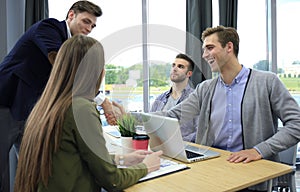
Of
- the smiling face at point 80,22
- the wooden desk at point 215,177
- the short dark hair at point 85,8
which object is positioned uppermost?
the short dark hair at point 85,8

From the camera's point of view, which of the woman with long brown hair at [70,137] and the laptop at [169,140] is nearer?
the woman with long brown hair at [70,137]

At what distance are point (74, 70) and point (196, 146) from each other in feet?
3.05

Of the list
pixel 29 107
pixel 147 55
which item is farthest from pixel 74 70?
pixel 29 107

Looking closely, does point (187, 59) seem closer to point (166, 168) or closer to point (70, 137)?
point (166, 168)

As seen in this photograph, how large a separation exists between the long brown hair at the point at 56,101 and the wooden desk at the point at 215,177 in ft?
1.06

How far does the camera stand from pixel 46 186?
0.99 m

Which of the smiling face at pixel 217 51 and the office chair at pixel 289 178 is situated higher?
the smiling face at pixel 217 51

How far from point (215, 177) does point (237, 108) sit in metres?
0.67

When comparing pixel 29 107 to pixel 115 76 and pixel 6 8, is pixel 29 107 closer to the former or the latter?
pixel 115 76

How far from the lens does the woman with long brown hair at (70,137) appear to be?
983 mm

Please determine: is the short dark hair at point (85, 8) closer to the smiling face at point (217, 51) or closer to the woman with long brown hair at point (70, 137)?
the smiling face at point (217, 51)

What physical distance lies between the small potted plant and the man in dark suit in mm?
640

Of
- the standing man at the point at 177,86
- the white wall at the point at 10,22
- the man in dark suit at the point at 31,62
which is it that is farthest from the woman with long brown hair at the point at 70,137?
the white wall at the point at 10,22

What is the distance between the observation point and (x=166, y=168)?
4.10 feet
